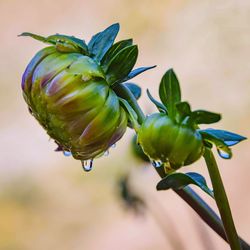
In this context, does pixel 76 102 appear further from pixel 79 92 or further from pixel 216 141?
pixel 216 141

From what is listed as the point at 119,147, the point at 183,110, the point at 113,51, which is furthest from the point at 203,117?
the point at 119,147

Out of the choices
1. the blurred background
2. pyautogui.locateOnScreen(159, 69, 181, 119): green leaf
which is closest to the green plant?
pyautogui.locateOnScreen(159, 69, 181, 119): green leaf

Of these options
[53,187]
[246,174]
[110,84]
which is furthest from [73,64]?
[53,187]

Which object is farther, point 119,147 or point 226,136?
point 119,147

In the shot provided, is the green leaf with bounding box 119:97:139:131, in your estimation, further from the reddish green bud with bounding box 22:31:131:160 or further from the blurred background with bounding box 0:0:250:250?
the blurred background with bounding box 0:0:250:250

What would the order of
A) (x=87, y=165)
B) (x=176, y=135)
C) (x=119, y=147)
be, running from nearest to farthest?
(x=176, y=135)
(x=87, y=165)
(x=119, y=147)

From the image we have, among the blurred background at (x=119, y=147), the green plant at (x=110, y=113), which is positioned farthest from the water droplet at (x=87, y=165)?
the blurred background at (x=119, y=147)
